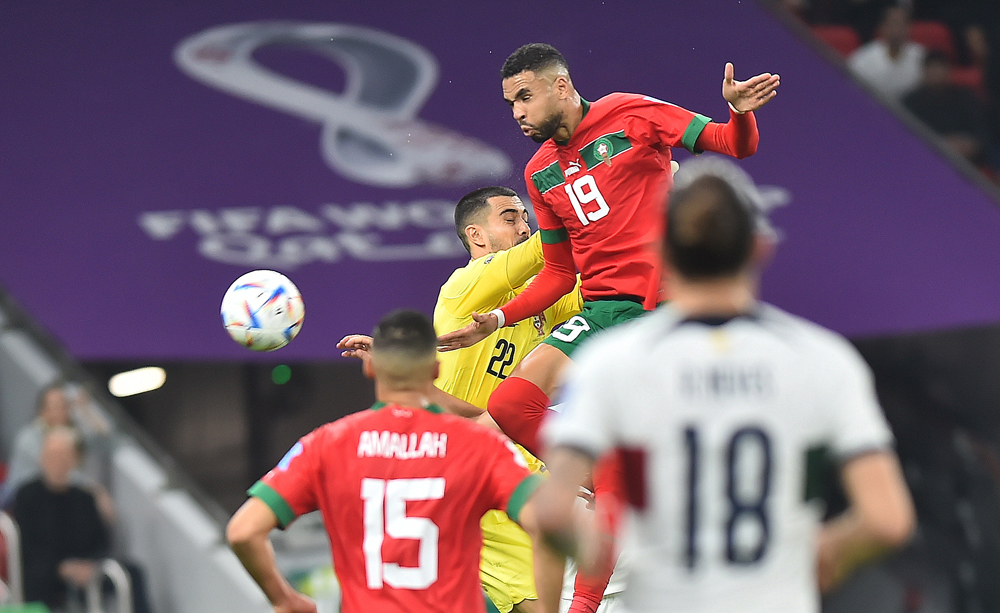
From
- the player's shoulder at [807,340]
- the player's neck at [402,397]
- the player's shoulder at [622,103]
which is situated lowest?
the player's neck at [402,397]

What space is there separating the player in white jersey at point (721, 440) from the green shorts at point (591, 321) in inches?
102

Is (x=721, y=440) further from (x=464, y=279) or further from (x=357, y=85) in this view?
(x=357, y=85)

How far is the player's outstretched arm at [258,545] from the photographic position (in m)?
3.02

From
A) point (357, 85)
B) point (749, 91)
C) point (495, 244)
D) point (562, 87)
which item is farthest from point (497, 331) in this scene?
point (357, 85)

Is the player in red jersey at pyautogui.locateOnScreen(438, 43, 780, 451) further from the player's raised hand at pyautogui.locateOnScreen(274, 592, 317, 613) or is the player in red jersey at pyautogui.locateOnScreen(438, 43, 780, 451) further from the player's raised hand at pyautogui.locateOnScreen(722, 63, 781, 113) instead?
the player's raised hand at pyautogui.locateOnScreen(274, 592, 317, 613)

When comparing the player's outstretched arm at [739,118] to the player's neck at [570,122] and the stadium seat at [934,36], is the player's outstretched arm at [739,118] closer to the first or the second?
the player's neck at [570,122]

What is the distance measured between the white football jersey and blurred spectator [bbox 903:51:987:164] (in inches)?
302

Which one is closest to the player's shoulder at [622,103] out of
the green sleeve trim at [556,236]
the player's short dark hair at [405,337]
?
the green sleeve trim at [556,236]

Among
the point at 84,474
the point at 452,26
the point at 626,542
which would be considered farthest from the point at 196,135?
the point at 626,542

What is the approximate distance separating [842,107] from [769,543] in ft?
23.5

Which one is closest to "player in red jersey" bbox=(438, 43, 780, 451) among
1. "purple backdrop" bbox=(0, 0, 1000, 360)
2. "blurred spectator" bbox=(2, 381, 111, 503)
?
"purple backdrop" bbox=(0, 0, 1000, 360)

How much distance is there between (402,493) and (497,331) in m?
2.84

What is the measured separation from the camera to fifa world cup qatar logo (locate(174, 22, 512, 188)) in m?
9.39

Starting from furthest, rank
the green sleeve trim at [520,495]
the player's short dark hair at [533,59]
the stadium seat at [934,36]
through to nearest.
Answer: the stadium seat at [934,36], the player's short dark hair at [533,59], the green sleeve trim at [520,495]
